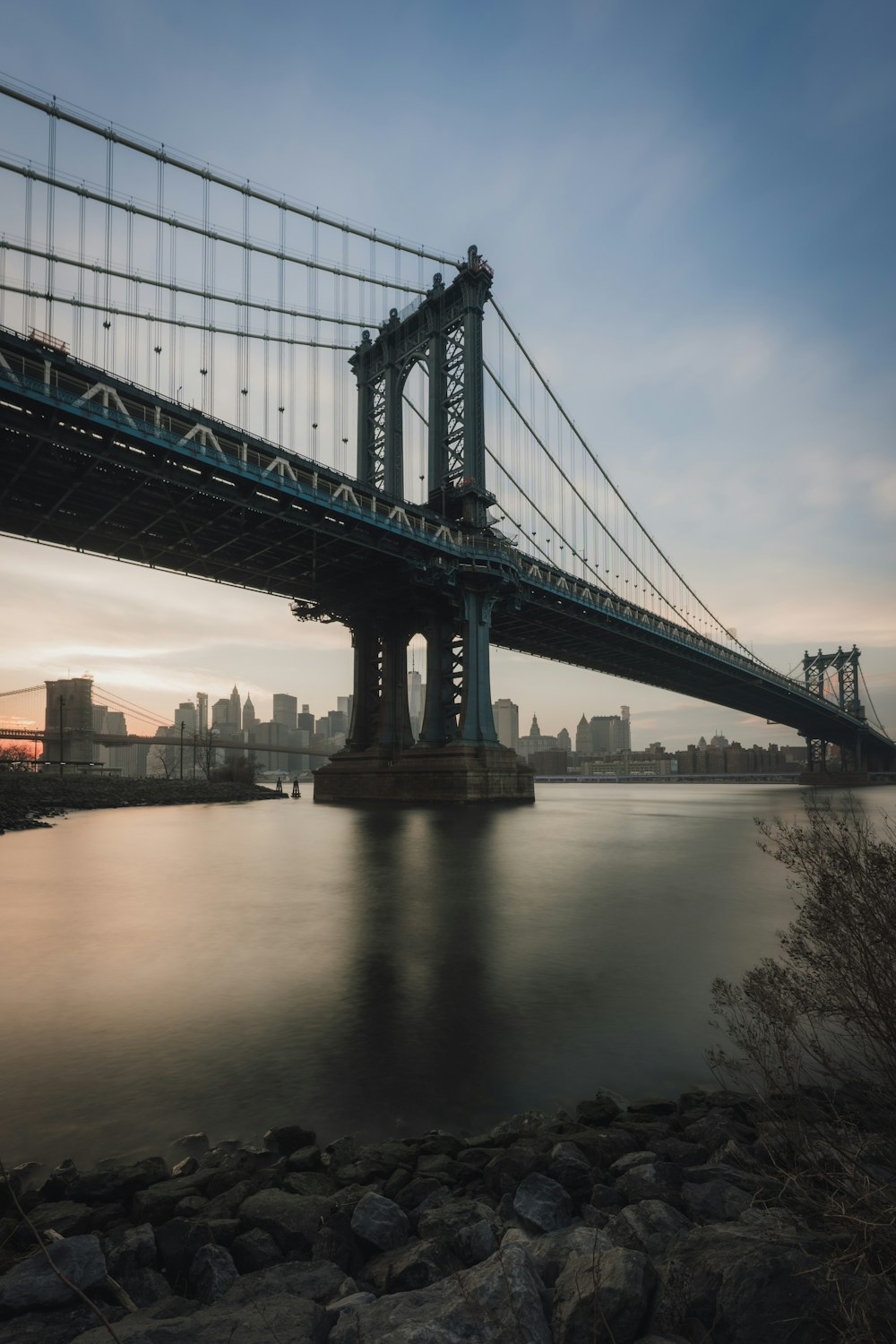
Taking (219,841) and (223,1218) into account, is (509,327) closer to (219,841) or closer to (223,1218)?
(219,841)

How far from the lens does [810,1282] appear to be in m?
2.39

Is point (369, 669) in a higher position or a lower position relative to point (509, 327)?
lower

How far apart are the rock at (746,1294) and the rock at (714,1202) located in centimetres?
52

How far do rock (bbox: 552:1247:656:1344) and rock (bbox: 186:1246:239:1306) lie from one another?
1.43 metres

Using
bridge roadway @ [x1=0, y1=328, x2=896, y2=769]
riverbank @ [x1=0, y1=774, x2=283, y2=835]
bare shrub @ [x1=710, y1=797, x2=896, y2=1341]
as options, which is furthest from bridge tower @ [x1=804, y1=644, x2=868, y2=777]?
bare shrub @ [x1=710, y1=797, x2=896, y2=1341]

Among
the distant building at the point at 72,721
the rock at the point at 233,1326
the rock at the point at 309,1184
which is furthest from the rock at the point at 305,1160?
the distant building at the point at 72,721

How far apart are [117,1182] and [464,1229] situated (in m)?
1.96

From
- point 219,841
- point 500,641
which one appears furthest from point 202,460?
point 500,641

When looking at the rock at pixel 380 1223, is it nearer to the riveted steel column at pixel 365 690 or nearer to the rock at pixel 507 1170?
the rock at pixel 507 1170

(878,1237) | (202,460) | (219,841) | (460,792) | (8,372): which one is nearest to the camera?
(878,1237)

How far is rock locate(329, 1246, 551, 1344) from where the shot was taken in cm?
233

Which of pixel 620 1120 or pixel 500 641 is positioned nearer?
pixel 620 1120

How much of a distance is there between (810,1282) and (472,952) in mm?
7014

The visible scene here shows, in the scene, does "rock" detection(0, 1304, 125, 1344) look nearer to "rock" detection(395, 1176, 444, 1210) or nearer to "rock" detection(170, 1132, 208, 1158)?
"rock" detection(395, 1176, 444, 1210)
